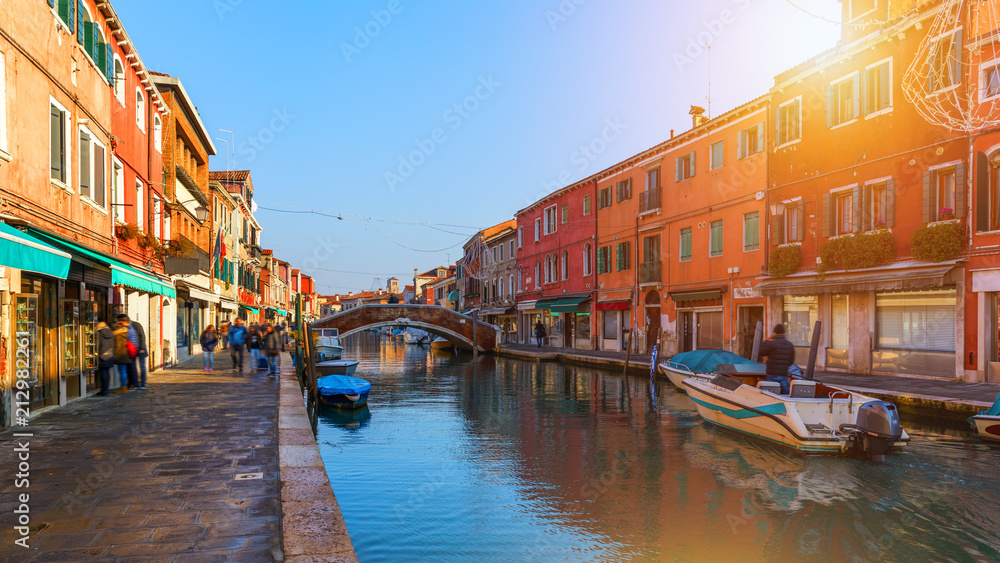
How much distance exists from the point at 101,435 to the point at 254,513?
4273 mm

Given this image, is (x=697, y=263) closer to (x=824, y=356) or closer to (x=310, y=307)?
(x=824, y=356)

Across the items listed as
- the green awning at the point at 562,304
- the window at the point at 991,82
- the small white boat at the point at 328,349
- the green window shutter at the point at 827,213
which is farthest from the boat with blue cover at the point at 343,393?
the green awning at the point at 562,304

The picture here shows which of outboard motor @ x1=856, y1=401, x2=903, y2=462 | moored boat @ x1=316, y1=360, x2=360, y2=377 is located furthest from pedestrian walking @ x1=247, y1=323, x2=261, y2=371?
outboard motor @ x1=856, y1=401, x2=903, y2=462

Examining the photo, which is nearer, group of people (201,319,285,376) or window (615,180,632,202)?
group of people (201,319,285,376)

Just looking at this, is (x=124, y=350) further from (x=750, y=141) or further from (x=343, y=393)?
(x=750, y=141)

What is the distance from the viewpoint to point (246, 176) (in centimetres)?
4359

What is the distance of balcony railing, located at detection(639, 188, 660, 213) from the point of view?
28552 mm

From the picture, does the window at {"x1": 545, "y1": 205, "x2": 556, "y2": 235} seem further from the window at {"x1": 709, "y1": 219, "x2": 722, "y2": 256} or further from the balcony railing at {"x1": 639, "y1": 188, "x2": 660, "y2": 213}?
the window at {"x1": 709, "y1": 219, "x2": 722, "y2": 256}

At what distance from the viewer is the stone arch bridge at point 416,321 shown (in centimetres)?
4038

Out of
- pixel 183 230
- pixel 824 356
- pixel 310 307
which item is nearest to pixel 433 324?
pixel 183 230

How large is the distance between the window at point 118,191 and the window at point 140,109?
7.35 ft

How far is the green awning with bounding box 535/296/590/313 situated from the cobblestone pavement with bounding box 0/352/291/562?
83.4ft

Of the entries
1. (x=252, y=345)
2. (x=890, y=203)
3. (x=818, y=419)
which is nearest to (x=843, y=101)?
(x=890, y=203)

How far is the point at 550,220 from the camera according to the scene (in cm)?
3988
